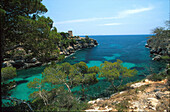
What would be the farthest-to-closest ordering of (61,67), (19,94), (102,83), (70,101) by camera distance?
(102,83) → (19,94) → (61,67) → (70,101)

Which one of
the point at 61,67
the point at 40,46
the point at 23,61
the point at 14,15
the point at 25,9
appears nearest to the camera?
the point at 14,15

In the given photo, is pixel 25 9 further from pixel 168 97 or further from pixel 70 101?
pixel 168 97

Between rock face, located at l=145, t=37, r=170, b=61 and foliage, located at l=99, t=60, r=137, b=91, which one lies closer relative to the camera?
foliage, located at l=99, t=60, r=137, b=91

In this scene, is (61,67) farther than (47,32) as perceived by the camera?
Yes

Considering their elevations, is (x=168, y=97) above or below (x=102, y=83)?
above

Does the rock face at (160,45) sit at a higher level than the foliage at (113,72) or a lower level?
higher

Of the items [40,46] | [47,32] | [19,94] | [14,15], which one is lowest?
[19,94]

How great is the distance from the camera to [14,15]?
274 inches

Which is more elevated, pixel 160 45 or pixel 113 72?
pixel 160 45

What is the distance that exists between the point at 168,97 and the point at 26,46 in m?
13.1

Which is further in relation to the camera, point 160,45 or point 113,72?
point 160,45

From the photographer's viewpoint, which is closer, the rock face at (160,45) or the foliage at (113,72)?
the foliage at (113,72)

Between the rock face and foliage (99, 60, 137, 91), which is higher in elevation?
the rock face

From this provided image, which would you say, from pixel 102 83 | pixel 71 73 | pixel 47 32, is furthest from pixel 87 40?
pixel 47 32
